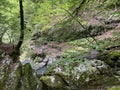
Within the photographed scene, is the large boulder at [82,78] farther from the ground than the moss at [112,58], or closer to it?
closer to it

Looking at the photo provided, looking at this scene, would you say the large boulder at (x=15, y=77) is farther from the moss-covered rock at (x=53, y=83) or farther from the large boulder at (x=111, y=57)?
the large boulder at (x=111, y=57)

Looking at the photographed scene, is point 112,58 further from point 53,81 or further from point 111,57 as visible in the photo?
point 53,81

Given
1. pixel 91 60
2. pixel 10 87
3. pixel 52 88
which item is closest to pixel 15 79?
pixel 10 87

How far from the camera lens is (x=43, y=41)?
10.8m

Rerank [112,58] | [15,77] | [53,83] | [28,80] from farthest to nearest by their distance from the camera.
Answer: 1. [112,58]
2. [28,80]
3. [53,83]
4. [15,77]

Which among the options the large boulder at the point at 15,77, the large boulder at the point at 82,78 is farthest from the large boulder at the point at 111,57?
the large boulder at the point at 15,77

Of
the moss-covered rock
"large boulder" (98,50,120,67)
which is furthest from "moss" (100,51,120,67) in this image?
the moss-covered rock

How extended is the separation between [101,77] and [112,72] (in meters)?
0.52

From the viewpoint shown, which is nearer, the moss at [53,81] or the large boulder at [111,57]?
the moss at [53,81]

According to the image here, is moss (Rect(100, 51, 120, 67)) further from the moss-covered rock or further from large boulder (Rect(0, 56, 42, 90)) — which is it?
large boulder (Rect(0, 56, 42, 90))

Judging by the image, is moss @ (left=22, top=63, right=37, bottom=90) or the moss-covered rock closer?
the moss-covered rock

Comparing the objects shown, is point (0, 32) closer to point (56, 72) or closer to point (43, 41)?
point (43, 41)

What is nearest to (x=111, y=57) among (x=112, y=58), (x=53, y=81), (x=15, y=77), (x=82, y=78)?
(x=112, y=58)

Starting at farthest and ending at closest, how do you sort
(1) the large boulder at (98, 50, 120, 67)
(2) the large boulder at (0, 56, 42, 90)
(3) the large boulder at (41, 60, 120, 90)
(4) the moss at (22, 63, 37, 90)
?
(1) the large boulder at (98, 50, 120, 67), (4) the moss at (22, 63, 37, 90), (3) the large boulder at (41, 60, 120, 90), (2) the large boulder at (0, 56, 42, 90)
